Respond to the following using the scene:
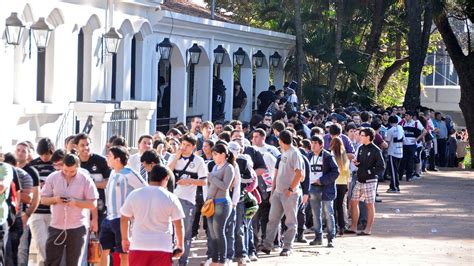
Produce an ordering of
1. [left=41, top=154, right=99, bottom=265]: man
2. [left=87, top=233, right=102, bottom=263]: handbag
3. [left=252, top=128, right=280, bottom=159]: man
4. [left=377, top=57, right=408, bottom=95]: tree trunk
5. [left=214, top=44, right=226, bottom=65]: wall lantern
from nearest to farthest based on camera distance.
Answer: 1. [left=41, top=154, right=99, bottom=265]: man
2. [left=87, top=233, right=102, bottom=263]: handbag
3. [left=252, top=128, right=280, bottom=159]: man
4. [left=214, top=44, right=226, bottom=65]: wall lantern
5. [left=377, top=57, right=408, bottom=95]: tree trunk

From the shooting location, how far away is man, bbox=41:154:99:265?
11.8 m

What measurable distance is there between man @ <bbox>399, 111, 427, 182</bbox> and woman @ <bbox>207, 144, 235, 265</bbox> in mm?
15242

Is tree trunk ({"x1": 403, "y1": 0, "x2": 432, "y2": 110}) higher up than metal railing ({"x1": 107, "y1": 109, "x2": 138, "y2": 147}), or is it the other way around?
tree trunk ({"x1": 403, "y1": 0, "x2": 432, "y2": 110})

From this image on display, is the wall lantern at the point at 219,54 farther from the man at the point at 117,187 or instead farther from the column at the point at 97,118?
the man at the point at 117,187

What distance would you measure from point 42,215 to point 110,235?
768 mm

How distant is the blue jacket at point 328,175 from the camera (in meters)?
17.2

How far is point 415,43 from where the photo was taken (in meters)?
38.9

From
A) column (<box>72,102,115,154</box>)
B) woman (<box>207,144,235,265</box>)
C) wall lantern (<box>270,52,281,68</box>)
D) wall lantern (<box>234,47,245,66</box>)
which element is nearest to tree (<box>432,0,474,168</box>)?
wall lantern (<box>270,52,281,68</box>)

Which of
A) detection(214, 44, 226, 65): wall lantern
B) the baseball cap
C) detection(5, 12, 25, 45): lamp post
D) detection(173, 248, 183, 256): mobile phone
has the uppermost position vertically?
detection(214, 44, 226, 65): wall lantern

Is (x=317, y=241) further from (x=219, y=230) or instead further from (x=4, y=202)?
(x=4, y=202)

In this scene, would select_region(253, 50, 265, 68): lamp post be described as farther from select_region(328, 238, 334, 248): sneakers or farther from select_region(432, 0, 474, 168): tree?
select_region(328, 238, 334, 248): sneakers

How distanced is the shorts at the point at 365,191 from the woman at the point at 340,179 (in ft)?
0.75

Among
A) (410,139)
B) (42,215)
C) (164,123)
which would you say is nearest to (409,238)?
(42,215)

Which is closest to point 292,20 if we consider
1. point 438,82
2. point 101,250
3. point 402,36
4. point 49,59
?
point 402,36
